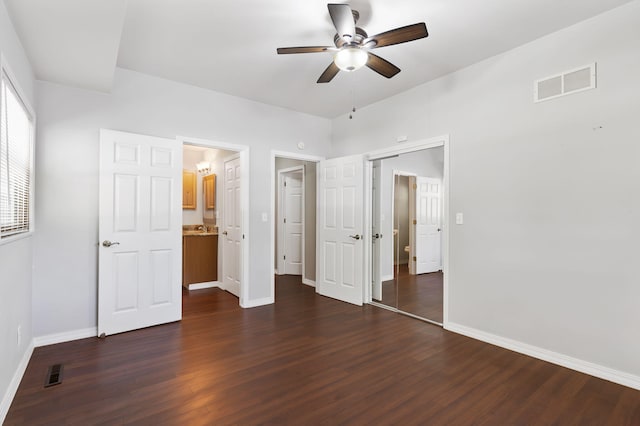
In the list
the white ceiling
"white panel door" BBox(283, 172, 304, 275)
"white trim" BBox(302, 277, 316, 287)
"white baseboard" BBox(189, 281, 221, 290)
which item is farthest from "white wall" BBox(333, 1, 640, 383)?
"white baseboard" BBox(189, 281, 221, 290)

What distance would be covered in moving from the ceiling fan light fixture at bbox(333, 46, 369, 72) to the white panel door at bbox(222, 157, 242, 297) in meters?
2.45

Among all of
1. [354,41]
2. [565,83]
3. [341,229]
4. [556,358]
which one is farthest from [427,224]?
[354,41]

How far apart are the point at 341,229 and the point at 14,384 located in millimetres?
3648

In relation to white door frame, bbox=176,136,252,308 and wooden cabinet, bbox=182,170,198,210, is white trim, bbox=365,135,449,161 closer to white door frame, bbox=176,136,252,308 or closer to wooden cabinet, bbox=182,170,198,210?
white door frame, bbox=176,136,252,308

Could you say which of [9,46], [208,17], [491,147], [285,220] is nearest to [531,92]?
[491,147]

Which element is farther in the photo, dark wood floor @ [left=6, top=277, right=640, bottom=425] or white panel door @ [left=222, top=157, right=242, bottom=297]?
white panel door @ [left=222, top=157, right=242, bottom=297]

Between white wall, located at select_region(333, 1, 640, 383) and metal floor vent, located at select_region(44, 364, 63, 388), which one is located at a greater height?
white wall, located at select_region(333, 1, 640, 383)

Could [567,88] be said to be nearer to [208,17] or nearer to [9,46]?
[208,17]

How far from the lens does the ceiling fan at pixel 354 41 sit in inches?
85.5

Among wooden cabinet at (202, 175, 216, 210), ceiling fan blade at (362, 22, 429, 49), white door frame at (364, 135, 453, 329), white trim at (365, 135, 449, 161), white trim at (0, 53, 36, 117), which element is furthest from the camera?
wooden cabinet at (202, 175, 216, 210)

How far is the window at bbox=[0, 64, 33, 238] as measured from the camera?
78.7 inches

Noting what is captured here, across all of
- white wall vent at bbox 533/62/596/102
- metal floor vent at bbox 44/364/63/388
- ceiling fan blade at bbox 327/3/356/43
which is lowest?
metal floor vent at bbox 44/364/63/388

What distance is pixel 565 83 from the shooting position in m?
2.73

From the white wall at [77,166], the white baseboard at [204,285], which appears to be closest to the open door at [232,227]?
the white baseboard at [204,285]
